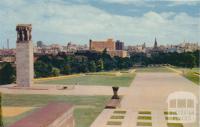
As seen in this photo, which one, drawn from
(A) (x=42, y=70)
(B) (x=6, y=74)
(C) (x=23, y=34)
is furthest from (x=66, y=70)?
(C) (x=23, y=34)

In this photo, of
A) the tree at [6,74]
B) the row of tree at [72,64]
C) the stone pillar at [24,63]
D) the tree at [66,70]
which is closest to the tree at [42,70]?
the row of tree at [72,64]

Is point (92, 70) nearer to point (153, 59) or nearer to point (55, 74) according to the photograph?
point (55, 74)

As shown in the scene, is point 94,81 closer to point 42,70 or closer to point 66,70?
point 42,70

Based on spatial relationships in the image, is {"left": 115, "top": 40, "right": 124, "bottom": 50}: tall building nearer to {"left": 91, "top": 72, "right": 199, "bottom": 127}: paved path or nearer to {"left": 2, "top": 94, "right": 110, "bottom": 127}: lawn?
{"left": 91, "top": 72, "right": 199, "bottom": 127}: paved path

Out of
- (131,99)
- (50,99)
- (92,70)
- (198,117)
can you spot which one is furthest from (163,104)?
(92,70)

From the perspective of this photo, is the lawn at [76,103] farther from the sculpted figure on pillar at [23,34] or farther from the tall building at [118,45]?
the tall building at [118,45]
